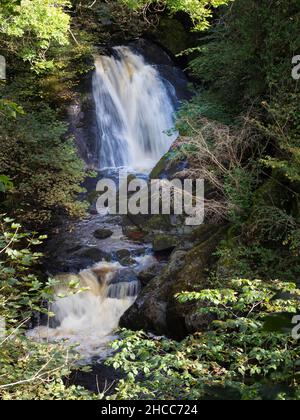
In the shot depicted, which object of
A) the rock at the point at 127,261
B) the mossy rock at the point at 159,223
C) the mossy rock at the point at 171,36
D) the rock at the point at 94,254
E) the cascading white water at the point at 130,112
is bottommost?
the rock at the point at 127,261

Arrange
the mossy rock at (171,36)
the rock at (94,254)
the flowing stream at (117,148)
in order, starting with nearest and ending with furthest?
the flowing stream at (117,148) → the rock at (94,254) → the mossy rock at (171,36)

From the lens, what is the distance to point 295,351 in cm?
326

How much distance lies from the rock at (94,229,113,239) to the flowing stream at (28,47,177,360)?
0.14 m

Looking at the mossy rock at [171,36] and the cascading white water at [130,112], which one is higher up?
the mossy rock at [171,36]

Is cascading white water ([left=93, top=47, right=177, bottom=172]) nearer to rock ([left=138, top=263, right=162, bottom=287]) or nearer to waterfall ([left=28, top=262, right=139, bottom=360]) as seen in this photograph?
rock ([left=138, top=263, right=162, bottom=287])

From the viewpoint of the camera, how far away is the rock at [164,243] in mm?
9289

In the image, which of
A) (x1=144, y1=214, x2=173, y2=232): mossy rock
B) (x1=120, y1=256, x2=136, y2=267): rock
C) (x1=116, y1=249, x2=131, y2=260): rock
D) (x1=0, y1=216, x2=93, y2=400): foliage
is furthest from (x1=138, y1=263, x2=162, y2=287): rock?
(x1=0, y1=216, x2=93, y2=400): foliage

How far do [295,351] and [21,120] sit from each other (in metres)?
7.24

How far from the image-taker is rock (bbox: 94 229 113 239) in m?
10.3

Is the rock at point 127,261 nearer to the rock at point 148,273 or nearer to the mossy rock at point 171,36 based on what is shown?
the rock at point 148,273

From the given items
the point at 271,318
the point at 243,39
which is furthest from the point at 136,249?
the point at 271,318

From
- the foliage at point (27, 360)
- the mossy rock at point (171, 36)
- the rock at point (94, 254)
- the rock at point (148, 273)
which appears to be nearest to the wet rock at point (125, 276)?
the rock at point (148, 273)

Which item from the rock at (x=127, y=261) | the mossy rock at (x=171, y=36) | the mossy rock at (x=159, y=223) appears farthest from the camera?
the mossy rock at (x=171, y=36)

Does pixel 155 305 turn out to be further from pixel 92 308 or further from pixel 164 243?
pixel 164 243
